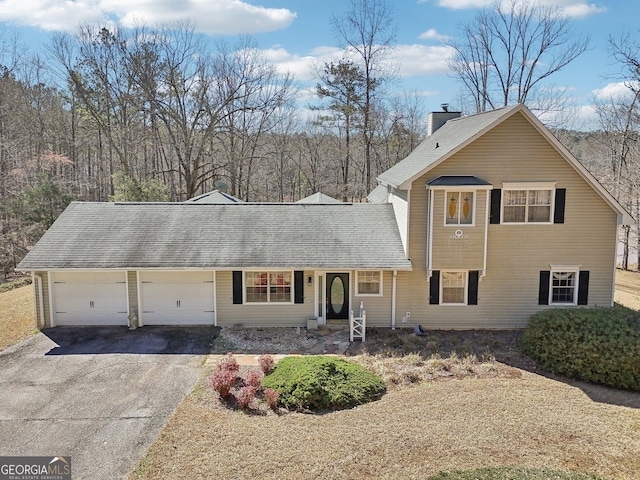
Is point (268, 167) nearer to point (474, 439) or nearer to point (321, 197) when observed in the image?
point (321, 197)

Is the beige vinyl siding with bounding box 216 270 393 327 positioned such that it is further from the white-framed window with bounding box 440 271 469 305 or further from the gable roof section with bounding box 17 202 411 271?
the white-framed window with bounding box 440 271 469 305

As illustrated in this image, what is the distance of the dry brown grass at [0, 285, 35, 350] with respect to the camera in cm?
1425

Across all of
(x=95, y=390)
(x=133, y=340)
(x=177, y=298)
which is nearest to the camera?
(x=95, y=390)

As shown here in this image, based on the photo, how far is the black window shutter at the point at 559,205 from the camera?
568 inches

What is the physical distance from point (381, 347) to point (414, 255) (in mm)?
3386

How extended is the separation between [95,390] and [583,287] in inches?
597

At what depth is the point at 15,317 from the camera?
16156 millimetres

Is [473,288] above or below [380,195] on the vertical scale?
below

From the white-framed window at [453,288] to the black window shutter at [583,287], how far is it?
385 cm

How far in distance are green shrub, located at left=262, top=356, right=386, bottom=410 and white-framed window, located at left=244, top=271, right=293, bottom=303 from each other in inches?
157

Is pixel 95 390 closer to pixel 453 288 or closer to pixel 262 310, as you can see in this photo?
pixel 262 310

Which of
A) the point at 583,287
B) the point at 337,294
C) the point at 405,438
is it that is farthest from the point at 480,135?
the point at 405,438

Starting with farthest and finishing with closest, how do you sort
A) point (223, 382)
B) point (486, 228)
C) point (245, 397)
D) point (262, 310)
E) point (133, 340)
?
point (262, 310) < point (486, 228) < point (133, 340) < point (223, 382) < point (245, 397)

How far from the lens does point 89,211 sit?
1738 centimetres
